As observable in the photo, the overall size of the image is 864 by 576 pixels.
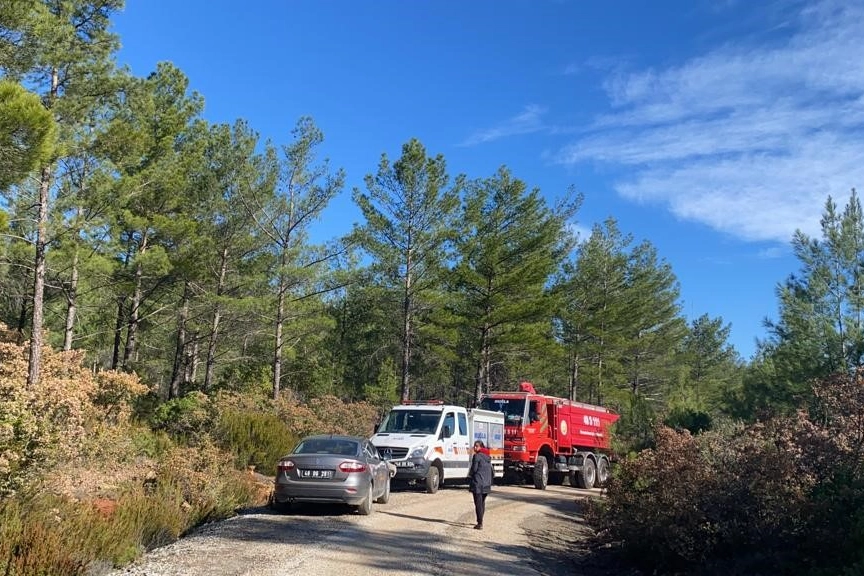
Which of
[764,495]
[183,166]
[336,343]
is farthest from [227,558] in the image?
[336,343]

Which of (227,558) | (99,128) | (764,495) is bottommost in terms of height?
(227,558)

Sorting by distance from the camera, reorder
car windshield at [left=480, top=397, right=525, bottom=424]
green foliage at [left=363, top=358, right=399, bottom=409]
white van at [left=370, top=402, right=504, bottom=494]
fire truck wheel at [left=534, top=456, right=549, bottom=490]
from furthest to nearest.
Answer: green foliage at [left=363, top=358, right=399, bottom=409] < fire truck wheel at [left=534, top=456, right=549, bottom=490] < car windshield at [left=480, top=397, right=525, bottom=424] < white van at [left=370, top=402, right=504, bottom=494]

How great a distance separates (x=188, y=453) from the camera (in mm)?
13531

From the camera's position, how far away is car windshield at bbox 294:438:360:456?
13.5 meters

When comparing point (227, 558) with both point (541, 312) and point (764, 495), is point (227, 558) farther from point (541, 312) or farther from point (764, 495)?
point (541, 312)

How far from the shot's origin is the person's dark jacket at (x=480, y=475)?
13289mm

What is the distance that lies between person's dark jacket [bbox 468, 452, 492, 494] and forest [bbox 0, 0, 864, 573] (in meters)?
3.20

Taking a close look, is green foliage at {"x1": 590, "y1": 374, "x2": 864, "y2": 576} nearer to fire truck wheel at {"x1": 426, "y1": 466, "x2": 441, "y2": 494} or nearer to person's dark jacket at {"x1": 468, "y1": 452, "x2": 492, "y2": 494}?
person's dark jacket at {"x1": 468, "y1": 452, "x2": 492, "y2": 494}

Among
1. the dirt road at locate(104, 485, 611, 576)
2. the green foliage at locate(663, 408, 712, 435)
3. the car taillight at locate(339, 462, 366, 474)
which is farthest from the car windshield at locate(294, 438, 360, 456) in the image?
the green foliage at locate(663, 408, 712, 435)

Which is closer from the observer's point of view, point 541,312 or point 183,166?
point 183,166

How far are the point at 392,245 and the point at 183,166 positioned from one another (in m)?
11.4

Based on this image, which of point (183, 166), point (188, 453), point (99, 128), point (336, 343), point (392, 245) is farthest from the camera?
point (336, 343)

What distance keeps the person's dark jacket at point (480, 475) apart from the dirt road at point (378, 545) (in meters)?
0.75

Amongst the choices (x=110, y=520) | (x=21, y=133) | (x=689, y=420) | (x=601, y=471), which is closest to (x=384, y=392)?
(x=601, y=471)
